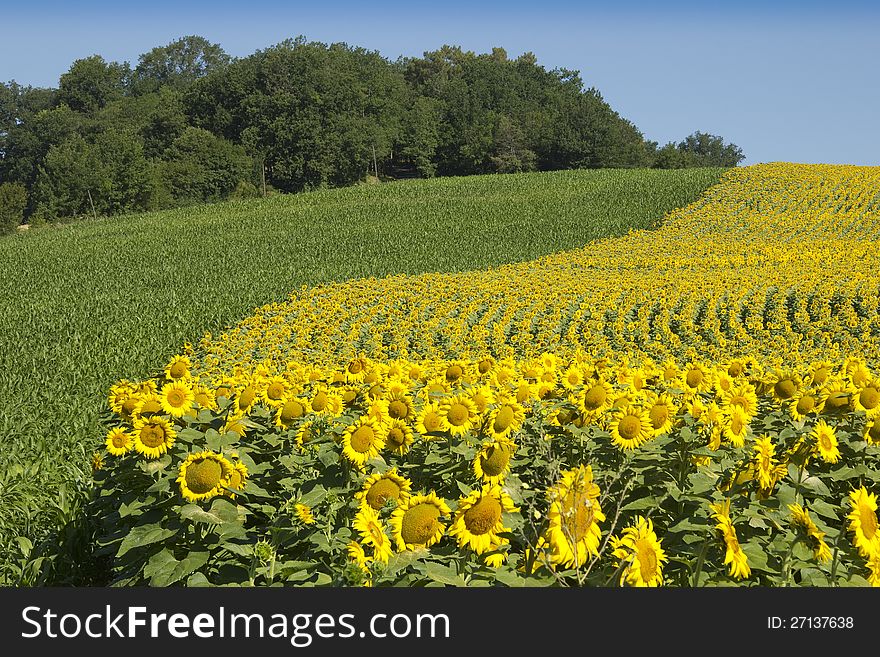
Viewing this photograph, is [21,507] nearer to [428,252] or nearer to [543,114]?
[428,252]

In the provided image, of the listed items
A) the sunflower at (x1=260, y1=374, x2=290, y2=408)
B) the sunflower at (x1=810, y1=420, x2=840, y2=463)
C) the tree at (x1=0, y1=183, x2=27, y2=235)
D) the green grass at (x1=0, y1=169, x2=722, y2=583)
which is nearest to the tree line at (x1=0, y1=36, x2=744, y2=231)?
the tree at (x1=0, y1=183, x2=27, y2=235)

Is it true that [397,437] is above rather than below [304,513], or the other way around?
above

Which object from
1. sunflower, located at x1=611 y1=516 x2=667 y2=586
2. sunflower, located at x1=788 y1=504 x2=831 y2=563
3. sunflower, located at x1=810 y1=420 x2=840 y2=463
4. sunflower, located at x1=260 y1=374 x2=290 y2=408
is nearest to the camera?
sunflower, located at x1=611 y1=516 x2=667 y2=586

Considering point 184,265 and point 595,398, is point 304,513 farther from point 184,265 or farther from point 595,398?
point 184,265

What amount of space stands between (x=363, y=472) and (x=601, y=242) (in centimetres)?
2632

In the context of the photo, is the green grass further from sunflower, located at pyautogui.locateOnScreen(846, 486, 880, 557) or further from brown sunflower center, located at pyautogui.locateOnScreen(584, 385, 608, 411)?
sunflower, located at pyautogui.locateOnScreen(846, 486, 880, 557)

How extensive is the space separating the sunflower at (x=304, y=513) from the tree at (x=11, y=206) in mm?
67202

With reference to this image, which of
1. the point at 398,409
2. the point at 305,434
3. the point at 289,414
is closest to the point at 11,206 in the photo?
the point at 289,414

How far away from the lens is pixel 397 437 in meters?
3.47

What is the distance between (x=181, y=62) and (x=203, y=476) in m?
125

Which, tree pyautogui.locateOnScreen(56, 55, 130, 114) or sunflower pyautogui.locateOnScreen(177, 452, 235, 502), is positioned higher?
tree pyautogui.locateOnScreen(56, 55, 130, 114)

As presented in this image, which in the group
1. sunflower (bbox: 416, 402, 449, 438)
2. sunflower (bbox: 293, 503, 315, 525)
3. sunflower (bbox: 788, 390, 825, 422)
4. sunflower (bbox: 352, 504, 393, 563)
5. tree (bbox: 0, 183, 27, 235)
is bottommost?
sunflower (bbox: 293, 503, 315, 525)

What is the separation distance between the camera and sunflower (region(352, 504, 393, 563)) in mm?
2730

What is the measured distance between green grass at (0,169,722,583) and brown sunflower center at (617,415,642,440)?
3.76 meters
